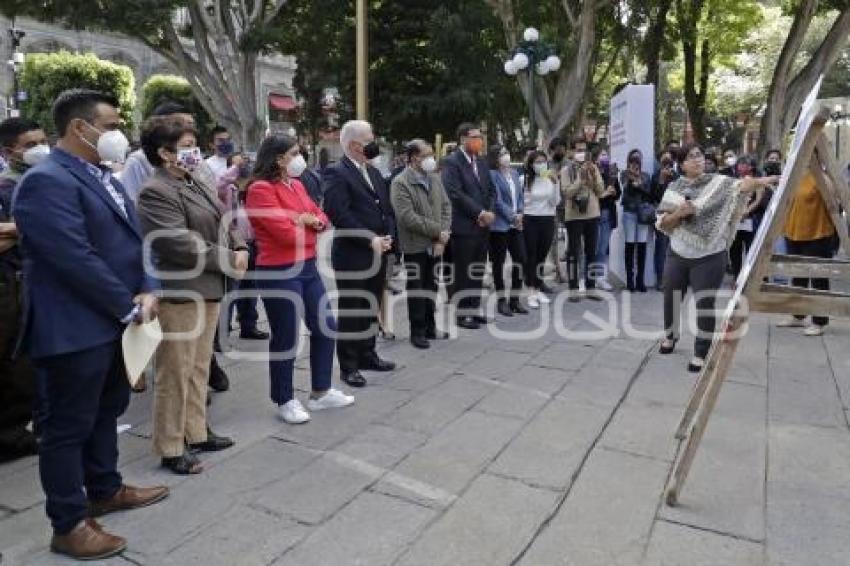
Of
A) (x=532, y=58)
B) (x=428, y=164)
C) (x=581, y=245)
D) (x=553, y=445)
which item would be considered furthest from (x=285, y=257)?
(x=532, y=58)

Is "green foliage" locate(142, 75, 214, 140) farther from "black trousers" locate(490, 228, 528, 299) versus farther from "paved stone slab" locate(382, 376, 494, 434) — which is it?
"paved stone slab" locate(382, 376, 494, 434)

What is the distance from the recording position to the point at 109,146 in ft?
9.78

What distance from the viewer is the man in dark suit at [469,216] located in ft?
23.1

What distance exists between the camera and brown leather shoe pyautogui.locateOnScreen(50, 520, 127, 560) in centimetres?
291

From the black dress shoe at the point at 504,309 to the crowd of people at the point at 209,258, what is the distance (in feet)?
0.07

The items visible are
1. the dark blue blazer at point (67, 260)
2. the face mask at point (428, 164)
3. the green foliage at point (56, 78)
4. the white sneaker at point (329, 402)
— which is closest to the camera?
the dark blue blazer at point (67, 260)

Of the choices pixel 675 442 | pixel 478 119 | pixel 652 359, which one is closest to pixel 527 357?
pixel 652 359

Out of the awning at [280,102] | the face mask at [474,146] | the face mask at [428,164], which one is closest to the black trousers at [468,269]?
the face mask at [474,146]

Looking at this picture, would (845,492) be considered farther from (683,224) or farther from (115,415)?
(115,415)

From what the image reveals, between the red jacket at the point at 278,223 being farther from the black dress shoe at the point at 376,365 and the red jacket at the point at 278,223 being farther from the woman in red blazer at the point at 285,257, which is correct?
the black dress shoe at the point at 376,365

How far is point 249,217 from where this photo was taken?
4.37m

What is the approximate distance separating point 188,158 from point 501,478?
2313 mm

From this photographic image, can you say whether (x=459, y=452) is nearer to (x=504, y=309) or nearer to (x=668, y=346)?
(x=668, y=346)

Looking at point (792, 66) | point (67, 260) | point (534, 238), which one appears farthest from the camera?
point (792, 66)
